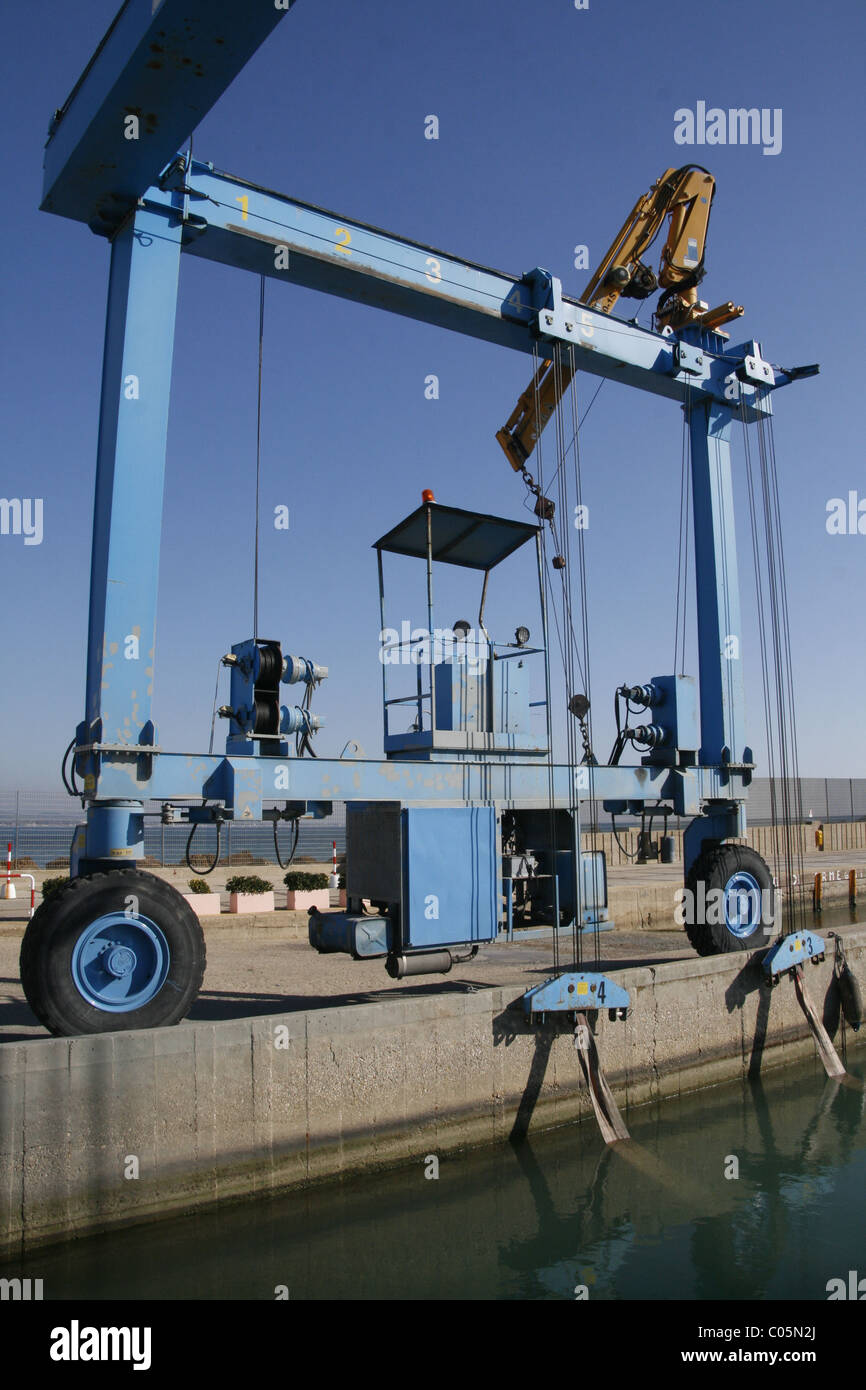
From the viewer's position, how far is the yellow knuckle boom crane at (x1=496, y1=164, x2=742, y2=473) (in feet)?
39.5

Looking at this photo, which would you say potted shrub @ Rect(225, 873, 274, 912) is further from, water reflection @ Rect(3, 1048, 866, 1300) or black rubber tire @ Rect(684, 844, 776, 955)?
water reflection @ Rect(3, 1048, 866, 1300)

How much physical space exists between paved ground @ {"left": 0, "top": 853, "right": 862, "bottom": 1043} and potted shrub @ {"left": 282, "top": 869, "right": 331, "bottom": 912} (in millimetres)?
719

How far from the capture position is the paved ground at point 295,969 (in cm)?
955

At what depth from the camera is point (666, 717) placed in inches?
434

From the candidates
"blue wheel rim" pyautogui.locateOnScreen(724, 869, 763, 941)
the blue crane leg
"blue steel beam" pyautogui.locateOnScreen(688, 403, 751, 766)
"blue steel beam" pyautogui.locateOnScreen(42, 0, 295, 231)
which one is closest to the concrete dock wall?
"blue wheel rim" pyautogui.locateOnScreen(724, 869, 763, 941)

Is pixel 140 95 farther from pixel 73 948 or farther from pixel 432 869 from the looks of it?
pixel 432 869

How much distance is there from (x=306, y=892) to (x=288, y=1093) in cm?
979

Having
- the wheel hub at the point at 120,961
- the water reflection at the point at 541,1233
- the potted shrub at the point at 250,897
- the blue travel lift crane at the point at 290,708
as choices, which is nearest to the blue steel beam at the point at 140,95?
the blue travel lift crane at the point at 290,708

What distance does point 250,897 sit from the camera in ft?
50.5

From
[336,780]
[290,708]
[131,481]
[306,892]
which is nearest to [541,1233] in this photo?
[336,780]

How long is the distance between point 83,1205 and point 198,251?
297 inches

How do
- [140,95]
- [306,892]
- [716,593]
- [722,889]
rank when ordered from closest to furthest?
[140,95] → [722,889] → [716,593] → [306,892]

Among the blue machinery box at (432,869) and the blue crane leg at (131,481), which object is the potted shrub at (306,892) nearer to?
the blue machinery box at (432,869)

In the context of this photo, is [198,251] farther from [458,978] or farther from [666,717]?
[458,978]
